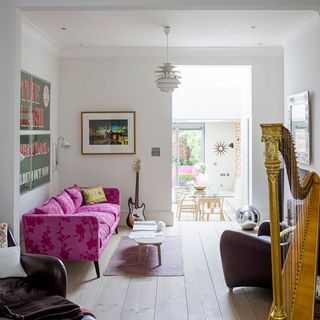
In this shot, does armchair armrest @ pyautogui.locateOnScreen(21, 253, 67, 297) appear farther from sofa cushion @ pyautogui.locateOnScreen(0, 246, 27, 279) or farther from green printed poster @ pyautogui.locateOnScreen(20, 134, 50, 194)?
green printed poster @ pyautogui.locateOnScreen(20, 134, 50, 194)

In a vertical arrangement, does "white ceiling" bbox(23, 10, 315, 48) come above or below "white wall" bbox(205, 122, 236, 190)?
above

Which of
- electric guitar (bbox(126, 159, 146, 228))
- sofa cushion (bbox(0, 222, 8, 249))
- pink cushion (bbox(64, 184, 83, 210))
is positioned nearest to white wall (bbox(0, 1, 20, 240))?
sofa cushion (bbox(0, 222, 8, 249))

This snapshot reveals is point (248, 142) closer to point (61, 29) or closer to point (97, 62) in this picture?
point (97, 62)

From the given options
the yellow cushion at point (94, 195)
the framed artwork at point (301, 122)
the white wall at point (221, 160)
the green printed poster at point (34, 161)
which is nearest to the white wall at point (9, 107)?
the green printed poster at point (34, 161)

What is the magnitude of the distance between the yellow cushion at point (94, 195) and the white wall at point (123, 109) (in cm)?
67

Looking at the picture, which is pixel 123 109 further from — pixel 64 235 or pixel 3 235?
pixel 3 235

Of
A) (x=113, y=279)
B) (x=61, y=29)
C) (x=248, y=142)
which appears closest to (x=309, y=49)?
(x=248, y=142)

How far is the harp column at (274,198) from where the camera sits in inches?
63.9

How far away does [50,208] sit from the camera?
4.84 meters

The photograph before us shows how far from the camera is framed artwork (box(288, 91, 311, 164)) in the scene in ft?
17.3

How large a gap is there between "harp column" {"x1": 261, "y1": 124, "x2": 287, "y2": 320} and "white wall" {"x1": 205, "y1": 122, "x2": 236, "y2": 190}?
1111 centimetres

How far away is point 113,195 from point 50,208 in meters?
1.91

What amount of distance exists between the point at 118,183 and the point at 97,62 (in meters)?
2.06

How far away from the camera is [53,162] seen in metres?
6.90
